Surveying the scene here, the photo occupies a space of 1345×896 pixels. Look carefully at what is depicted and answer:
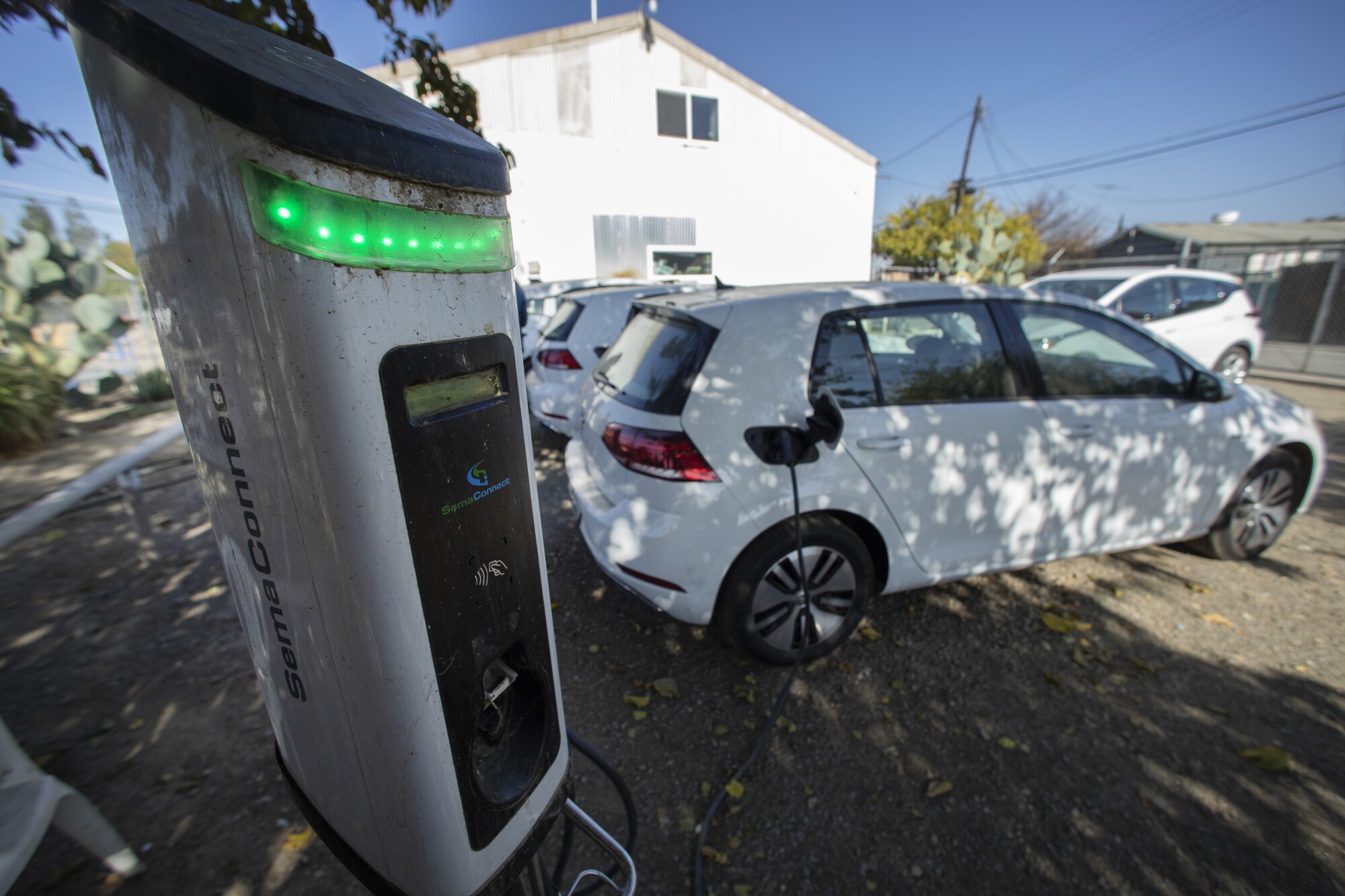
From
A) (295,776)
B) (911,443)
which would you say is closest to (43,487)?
(295,776)

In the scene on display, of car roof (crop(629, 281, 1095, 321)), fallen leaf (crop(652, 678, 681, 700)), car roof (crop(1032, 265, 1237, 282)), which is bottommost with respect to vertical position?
fallen leaf (crop(652, 678, 681, 700))

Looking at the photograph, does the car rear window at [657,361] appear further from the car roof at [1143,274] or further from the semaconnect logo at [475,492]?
the car roof at [1143,274]

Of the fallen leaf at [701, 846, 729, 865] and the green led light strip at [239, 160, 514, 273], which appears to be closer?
the green led light strip at [239, 160, 514, 273]

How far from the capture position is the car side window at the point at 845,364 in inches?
102

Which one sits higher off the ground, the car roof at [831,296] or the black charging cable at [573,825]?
the car roof at [831,296]

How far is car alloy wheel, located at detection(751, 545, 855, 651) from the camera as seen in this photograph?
2.62 metres

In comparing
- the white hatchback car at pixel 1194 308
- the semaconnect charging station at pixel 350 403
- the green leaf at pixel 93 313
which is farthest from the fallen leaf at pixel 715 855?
the green leaf at pixel 93 313

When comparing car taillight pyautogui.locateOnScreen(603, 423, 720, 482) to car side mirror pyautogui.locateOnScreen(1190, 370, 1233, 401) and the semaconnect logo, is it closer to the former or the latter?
the semaconnect logo

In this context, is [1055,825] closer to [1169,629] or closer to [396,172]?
[1169,629]

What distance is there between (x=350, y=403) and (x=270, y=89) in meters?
0.36

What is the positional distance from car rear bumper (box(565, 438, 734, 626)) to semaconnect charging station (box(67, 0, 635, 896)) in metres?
1.34

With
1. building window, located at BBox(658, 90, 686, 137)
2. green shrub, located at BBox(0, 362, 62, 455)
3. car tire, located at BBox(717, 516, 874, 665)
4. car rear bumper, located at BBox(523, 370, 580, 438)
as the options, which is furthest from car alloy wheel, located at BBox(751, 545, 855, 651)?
building window, located at BBox(658, 90, 686, 137)

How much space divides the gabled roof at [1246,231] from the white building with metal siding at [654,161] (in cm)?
2143

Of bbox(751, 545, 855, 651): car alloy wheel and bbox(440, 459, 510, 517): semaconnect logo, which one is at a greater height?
bbox(440, 459, 510, 517): semaconnect logo
